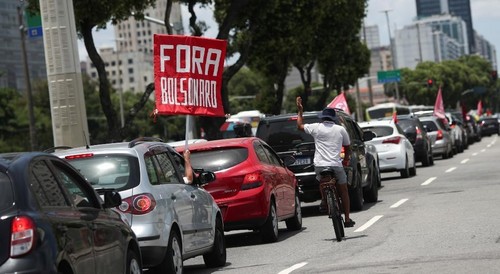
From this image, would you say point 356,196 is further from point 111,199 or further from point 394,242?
point 111,199

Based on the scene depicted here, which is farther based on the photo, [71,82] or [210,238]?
[71,82]

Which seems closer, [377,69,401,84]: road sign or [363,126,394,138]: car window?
[363,126,394,138]: car window

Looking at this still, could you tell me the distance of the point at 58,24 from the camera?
22156 mm

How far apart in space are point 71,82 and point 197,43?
560 centimetres

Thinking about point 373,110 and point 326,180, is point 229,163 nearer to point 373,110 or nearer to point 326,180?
point 326,180

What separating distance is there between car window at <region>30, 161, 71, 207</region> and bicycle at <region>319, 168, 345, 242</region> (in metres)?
7.37

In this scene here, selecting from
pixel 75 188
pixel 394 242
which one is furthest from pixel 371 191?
pixel 75 188

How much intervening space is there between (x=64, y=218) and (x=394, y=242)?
23.8 ft

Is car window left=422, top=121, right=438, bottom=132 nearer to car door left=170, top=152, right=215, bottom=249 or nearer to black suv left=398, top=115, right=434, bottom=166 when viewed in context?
black suv left=398, top=115, right=434, bottom=166

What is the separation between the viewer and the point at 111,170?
39.4 feet

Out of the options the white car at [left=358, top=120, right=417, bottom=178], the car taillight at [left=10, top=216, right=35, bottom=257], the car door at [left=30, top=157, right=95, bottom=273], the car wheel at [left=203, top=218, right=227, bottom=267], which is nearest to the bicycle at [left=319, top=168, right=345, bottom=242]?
the car wheel at [left=203, top=218, right=227, bottom=267]

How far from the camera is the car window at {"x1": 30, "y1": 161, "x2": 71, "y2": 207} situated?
27.0 feet

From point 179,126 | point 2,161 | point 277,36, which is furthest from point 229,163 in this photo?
point 179,126

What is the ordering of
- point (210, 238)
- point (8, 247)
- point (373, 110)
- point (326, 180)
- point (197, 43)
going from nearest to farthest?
point (8, 247) < point (210, 238) < point (326, 180) < point (197, 43) < point (373, 110)
